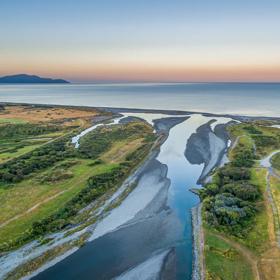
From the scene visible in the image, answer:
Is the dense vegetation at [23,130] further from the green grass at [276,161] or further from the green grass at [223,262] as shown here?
the green grass at [223,262]

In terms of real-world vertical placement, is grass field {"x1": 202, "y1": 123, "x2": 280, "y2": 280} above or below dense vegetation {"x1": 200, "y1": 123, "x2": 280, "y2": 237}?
below

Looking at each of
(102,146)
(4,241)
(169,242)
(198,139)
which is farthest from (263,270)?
(198,139)

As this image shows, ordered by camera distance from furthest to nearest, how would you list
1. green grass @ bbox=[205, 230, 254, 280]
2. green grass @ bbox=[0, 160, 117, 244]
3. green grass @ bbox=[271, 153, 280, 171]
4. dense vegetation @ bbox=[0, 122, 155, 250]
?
green grass @ bbox=[271, 153, 280, 171], dense vegetation @ bbox=[0, 122, 155, 250], green grass @ bbox=[0, 160, 117, 244], green grass @ bbox=[205, 230, 254, 280]

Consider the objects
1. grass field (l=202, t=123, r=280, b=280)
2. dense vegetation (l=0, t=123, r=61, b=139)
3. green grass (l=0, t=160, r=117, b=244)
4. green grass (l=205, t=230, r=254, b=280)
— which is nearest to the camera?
green grass (l=205, t=230, r=254, b=280)

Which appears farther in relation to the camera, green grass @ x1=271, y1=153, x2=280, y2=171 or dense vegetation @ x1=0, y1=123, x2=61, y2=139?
dense vegetation @ x1=0, y1=123, x2=61, y2=139

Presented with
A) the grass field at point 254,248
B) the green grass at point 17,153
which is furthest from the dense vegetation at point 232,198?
the green grass at point 17,153

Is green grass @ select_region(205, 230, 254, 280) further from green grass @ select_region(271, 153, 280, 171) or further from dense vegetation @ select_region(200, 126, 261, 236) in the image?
green grass @ select_region(271, 153, 280, 171)

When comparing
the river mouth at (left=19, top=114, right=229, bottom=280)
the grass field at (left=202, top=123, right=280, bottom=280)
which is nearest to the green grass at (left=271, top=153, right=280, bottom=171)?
the grass field at (left=202, top=123, right=280, bottom=280)
